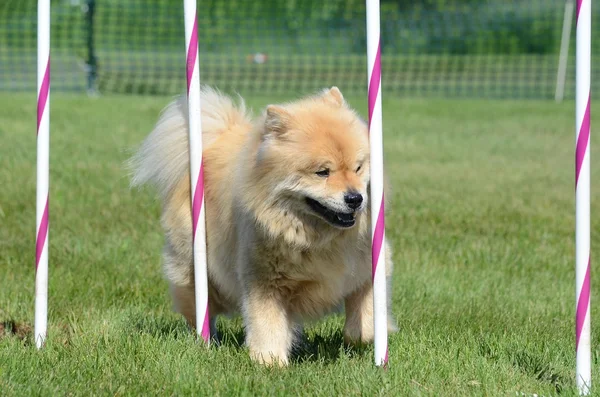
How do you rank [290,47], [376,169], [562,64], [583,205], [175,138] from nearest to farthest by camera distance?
[583,205] → [376,169] → [175,138] → [562,64] → [290,47]

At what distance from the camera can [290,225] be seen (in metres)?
4.21

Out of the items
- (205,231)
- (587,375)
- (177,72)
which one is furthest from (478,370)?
(177,72)

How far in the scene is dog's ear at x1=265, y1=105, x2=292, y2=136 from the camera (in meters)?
4.14

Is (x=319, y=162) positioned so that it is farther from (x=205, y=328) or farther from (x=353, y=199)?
(x=205, y=328)

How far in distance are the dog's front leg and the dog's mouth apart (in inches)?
18.9

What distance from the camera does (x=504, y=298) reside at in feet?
19.2

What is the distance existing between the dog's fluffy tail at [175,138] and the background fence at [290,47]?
1500 centimetres

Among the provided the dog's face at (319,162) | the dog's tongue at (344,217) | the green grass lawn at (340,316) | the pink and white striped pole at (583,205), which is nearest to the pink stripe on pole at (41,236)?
the green grass lawn at (340,316)

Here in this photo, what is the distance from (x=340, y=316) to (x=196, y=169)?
5.48ft

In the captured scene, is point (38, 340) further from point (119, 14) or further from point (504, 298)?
point (119, 14)

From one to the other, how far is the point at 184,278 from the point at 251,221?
0.82 meters

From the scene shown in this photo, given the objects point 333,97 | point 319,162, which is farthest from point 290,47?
point 319,162

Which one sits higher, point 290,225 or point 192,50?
point 192,50

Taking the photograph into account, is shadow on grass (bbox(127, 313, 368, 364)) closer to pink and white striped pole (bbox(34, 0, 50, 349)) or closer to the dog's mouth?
pink and white striped pole (bbox(34, 0, 50, 349))
